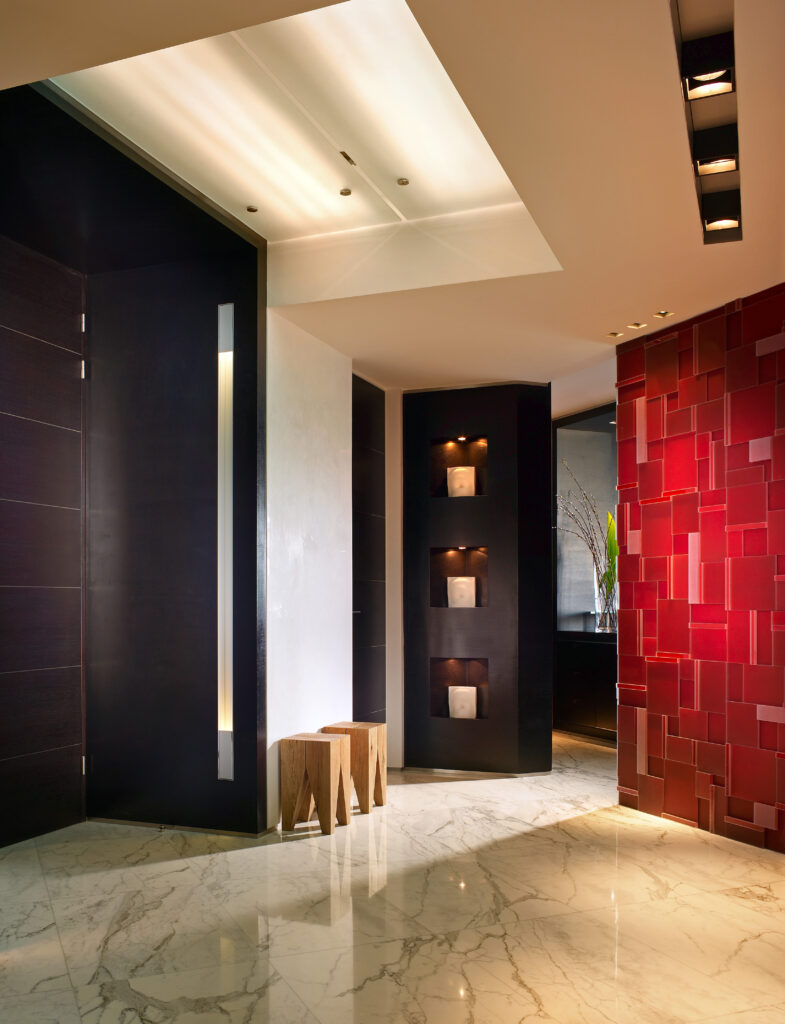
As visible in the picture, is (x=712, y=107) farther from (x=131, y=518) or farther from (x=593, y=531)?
(x=593, y=531)

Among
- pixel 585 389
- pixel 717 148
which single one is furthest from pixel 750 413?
pixel 585 389

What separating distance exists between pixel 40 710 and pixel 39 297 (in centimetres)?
214

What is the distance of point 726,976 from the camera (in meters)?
2.92

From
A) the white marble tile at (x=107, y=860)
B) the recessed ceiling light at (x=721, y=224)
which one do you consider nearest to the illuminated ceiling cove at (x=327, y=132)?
the recessed ceiling light at (x=721, y=224)

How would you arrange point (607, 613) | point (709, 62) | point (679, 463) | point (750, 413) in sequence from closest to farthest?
point (709, 62) < point (750, 413) < point (679, 463) < point (607, 613)

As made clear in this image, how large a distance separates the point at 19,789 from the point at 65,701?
491mm

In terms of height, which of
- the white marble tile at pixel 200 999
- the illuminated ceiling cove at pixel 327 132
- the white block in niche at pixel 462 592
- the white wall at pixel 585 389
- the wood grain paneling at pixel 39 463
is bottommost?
the white marble tile at pixel 200 999

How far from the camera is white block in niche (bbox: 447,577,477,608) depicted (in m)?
6.41

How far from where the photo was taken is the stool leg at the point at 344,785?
4.70 m

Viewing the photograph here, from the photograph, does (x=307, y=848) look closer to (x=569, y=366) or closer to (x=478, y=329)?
(x=478, y=329)

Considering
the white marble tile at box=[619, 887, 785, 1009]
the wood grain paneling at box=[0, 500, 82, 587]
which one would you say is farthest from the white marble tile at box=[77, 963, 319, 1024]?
the wood grain paneling at box=[0, 500, 82, 587]

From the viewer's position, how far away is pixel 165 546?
479 cm

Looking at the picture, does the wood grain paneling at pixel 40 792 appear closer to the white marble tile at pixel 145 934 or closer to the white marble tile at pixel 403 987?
the white marble tile at pixel 145 934

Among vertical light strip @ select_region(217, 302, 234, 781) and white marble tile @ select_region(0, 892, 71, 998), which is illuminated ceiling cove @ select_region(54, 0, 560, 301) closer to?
vertical light strip @ select_region(217, 302, 234, 781)
